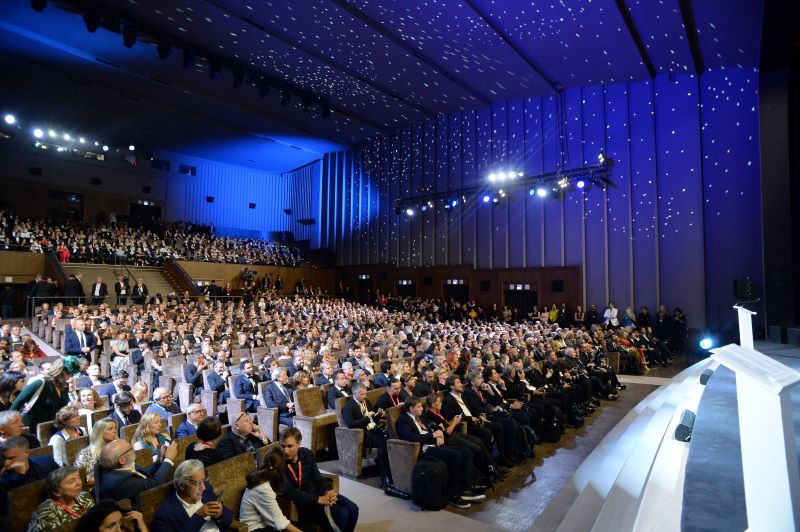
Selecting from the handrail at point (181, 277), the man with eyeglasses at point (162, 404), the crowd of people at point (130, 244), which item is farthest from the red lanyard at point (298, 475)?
the crowd of people at point (130, 244)

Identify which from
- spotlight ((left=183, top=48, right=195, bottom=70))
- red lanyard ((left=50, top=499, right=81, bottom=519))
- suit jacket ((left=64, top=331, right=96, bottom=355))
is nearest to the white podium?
red lanyard ((left=50, top=499, right=81, bottom=519))

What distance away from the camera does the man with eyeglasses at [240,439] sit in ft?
11.7

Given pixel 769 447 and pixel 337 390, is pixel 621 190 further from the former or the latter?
pixel 769 447

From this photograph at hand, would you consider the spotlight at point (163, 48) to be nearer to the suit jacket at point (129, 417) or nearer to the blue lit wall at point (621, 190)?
the blue lit wall at point (621, 190)

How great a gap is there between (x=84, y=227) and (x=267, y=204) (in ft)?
33.7

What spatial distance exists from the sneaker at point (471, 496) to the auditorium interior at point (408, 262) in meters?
0.03

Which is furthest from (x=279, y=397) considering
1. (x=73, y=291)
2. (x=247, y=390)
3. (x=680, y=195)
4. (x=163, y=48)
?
(x=680, y=195)

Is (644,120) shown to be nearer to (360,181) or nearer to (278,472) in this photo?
(360,181)

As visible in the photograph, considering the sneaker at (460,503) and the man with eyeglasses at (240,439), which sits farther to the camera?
the sneaker at (460,503)

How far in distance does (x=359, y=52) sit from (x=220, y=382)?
32.5 feet

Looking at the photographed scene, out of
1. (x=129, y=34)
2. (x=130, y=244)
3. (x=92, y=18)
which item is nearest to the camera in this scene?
(x=92, y=18)

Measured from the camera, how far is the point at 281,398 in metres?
5.93

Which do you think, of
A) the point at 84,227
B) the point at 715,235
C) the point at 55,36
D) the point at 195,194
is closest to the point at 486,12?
the point at 715,235

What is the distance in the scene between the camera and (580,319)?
47.2 feet
